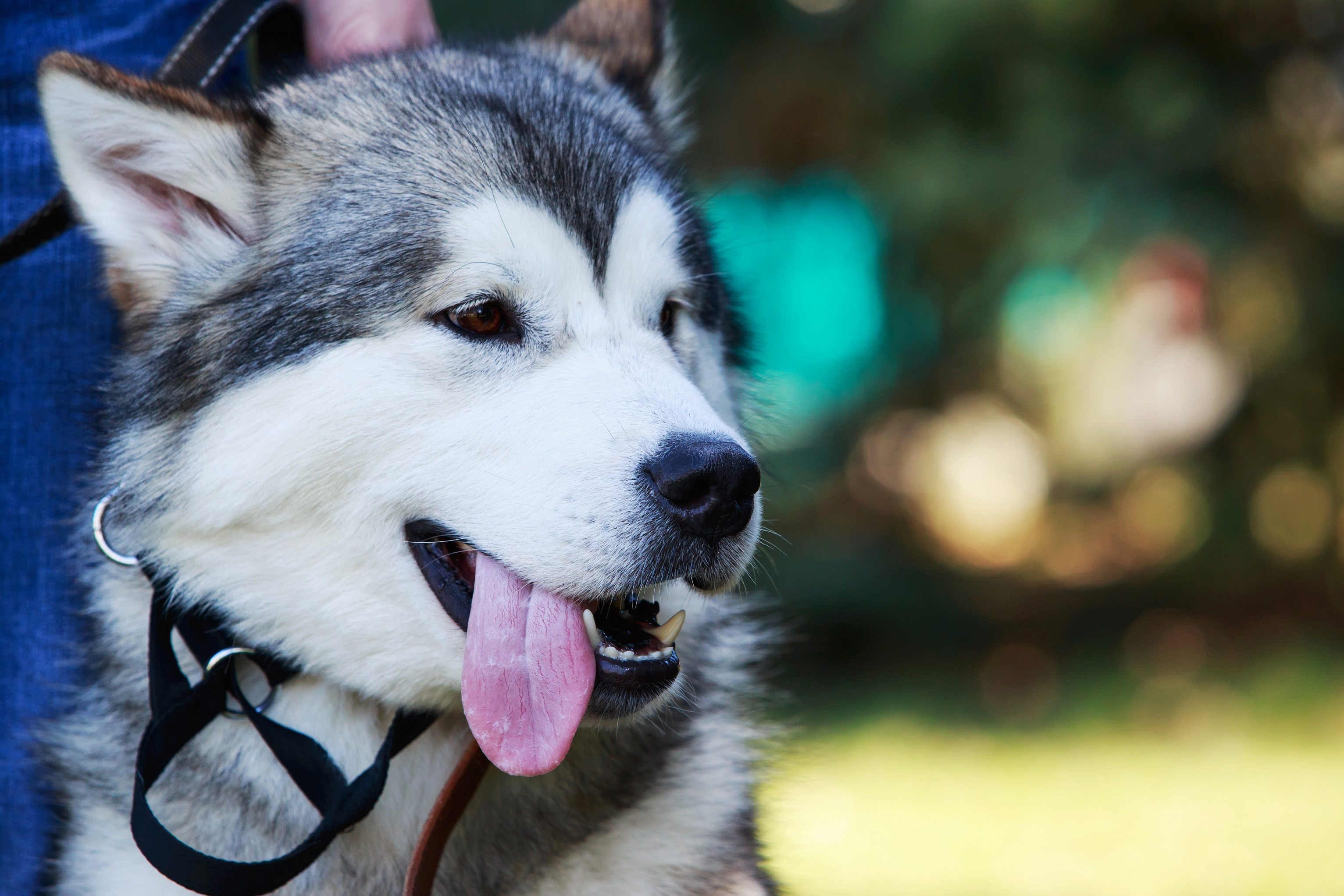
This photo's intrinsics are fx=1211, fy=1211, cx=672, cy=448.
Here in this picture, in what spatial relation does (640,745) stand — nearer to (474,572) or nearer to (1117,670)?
(474,572)

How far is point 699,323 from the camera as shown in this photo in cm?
249

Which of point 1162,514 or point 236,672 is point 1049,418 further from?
point 236,672

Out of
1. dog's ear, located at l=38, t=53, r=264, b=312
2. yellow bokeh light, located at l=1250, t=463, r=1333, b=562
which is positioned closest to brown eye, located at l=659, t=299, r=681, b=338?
dog's ear, located at l=38, t=53, r=264, b=312

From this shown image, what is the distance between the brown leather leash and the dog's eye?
67 centimetres

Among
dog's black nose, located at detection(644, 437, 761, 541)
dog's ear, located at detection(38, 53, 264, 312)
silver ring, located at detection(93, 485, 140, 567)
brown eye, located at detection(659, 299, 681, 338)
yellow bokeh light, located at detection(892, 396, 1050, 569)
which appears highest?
dog's ear, located at detection(38, 53, 264, 312)

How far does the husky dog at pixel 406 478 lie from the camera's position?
1.88m

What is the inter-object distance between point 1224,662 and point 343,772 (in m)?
6.53

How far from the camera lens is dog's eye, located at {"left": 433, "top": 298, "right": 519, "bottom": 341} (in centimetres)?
203

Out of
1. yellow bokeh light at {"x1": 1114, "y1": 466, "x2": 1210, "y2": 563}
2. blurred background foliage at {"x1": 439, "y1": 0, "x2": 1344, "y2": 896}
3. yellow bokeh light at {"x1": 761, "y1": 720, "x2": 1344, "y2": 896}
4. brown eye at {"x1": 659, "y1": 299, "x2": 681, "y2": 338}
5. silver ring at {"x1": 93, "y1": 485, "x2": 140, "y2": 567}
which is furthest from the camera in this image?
yellow bokeh light at {"x1": 1114, "y1": 466, "x2": 1210, "y2": 563}

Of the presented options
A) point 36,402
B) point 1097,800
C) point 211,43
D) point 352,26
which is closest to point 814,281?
point 1097,800

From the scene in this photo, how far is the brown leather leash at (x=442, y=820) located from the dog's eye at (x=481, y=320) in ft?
2.20

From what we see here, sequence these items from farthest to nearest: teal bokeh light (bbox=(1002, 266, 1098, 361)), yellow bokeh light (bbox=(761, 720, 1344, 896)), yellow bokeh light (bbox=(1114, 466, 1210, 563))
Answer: yellow bokeh light (bbox=(1114, 466, 1210, 563)) < teal bokeh light (bbox=(1002, 266, 1098, 361)) < yellow bokeh light (bbox=(761, 720, 1344, 896))

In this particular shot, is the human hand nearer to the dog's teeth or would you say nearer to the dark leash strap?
the dark leash strap

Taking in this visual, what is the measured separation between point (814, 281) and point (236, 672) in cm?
518
